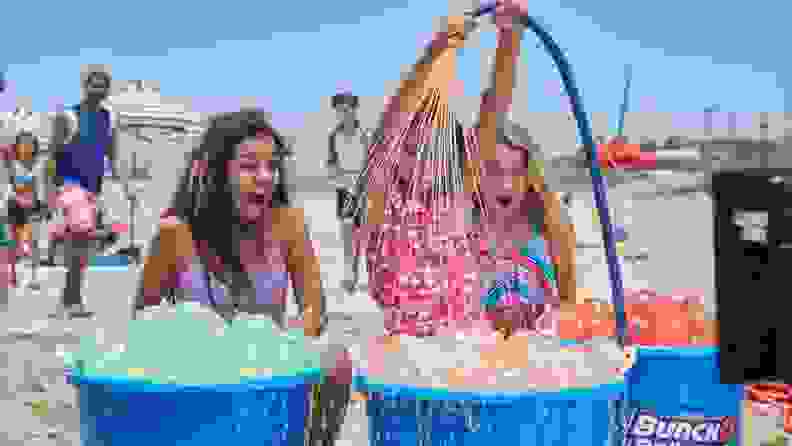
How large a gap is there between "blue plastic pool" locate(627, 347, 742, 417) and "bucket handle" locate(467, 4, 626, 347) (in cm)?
23

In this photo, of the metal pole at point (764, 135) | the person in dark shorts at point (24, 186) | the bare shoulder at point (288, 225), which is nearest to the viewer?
the bare shoulder at point (288, 225)

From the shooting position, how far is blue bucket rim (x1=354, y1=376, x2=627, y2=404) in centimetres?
235

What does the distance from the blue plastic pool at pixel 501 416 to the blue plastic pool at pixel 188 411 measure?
0.24 metres

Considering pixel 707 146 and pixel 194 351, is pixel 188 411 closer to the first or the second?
pixel 194 351

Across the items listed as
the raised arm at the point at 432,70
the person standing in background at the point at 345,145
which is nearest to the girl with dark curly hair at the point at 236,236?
the raised arm at the point at 432,70

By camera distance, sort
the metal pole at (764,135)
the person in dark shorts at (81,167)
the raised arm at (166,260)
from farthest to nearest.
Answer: the metal pole at (764,135), the person in dark shorts at (81,167), the raised arm at (166,260)

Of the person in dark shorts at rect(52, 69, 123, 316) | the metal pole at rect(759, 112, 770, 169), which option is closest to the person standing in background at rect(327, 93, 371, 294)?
the person in dark shorts at rect(52, 69, 123, 316)

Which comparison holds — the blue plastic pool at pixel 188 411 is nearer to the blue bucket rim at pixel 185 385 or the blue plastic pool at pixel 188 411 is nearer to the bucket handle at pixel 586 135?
the blue bucket rim at pixel 185 385

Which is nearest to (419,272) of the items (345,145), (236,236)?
(236,236)

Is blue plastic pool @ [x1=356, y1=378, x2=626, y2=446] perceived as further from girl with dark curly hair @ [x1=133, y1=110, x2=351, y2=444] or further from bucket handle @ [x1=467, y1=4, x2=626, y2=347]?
girl with dark curly hair @ [x1=133, y1=110, x2=351, y2=444]

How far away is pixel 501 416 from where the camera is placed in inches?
93.4

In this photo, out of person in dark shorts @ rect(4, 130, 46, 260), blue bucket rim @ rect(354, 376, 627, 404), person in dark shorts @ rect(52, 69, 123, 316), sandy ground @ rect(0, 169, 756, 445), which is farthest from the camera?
person in dark shorts @ rect(4, 130, 46, 260)

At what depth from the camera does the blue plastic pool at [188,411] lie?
239 cm

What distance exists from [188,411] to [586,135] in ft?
3.92
